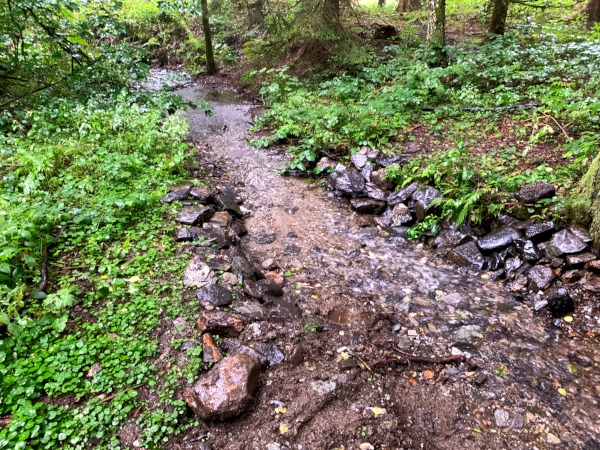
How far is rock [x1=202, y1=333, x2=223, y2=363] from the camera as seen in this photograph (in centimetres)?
319

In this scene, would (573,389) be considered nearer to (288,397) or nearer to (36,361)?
(288,397)

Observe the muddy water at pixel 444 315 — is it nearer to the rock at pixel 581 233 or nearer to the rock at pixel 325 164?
the rock at pixel 325 164

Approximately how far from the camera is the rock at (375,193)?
22.2 feet

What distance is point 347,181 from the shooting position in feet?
23.7

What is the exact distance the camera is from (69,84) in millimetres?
7406

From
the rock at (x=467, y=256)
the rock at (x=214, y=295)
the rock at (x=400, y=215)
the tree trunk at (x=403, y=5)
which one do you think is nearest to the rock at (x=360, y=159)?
the rock at (x=400, y=215)

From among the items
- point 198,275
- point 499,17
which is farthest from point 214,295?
point 499,17

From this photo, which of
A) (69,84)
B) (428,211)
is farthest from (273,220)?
(69,84)

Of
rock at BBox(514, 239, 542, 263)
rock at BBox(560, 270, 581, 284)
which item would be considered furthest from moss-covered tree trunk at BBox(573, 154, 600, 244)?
rock at BBox(514, 239, 542, 263)

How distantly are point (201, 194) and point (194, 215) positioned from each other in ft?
2.72

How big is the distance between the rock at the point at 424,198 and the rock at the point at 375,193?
2.31 feet

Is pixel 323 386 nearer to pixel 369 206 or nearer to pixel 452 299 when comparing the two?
pixel 452 299

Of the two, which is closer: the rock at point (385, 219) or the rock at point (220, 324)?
the rock at point (220, 324)

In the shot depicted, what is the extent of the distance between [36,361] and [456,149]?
22.6ft
